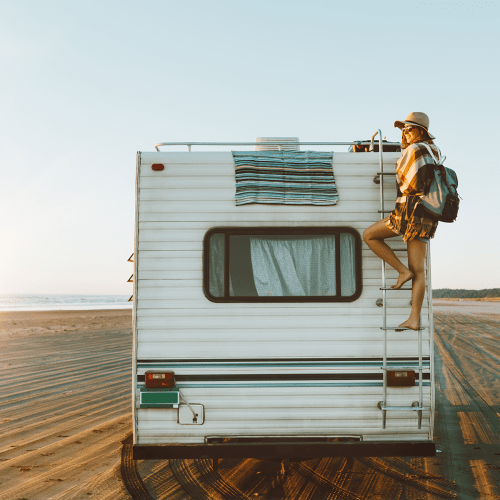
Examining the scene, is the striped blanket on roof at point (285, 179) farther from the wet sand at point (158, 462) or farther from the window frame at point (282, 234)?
the wet sand at point (158, 462)

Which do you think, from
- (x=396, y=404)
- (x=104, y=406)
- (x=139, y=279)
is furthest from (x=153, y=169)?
(x=104, y=406)

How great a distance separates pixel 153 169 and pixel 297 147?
143 cm

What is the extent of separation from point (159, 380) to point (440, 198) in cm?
275

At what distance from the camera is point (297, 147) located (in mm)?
4539

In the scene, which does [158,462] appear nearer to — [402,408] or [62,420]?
[62,420]

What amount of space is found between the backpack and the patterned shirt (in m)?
0.04

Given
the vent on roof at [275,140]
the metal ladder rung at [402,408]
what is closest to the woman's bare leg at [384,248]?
the metal ladder rung at [402,408]

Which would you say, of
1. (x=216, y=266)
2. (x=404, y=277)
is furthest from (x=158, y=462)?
(x=404, y=277)

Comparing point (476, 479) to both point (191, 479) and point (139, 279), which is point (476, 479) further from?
point (139, 279)

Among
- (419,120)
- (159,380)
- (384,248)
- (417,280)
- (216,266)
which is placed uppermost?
(419,120)

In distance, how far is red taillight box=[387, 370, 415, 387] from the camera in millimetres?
3875

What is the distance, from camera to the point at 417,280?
3.82m

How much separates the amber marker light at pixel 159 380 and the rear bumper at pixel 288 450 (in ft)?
1.64

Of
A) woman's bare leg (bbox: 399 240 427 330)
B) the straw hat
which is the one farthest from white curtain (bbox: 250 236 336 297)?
the straw hat
